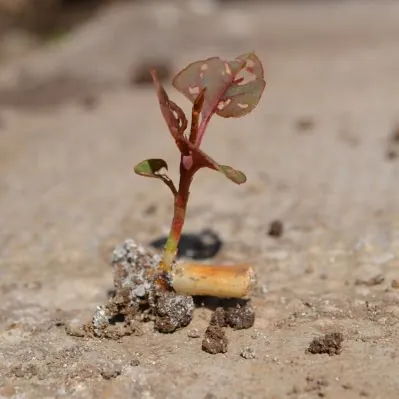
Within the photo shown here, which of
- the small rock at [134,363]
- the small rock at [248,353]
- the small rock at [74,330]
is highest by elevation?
the small rock at [248,353]

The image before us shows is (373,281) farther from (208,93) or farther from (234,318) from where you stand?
(208,93)

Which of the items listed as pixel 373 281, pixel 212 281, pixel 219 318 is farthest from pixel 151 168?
pixel 373 281

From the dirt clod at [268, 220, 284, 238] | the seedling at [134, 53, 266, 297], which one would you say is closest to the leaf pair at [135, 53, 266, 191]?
the seedling at [134, 53, 266, 297]

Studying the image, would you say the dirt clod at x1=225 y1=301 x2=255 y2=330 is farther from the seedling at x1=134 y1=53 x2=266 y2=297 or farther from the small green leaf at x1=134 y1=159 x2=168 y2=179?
the small green leaf at x1=134 y1=159 x2=168 y2=179

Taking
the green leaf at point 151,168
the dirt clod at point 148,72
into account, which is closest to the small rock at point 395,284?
the green leaf at point 151,168

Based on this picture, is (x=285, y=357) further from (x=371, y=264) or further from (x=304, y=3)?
(x=304, y=3)

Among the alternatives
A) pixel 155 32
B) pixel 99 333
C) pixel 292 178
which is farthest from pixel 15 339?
pixel 155 32

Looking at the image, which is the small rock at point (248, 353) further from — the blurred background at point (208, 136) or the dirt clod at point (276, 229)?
the dirt clod at point (276, 229)
